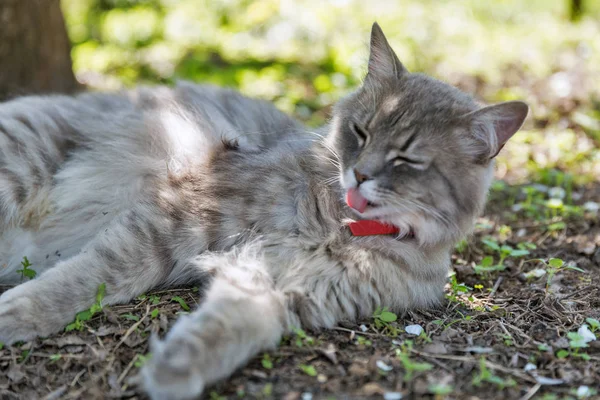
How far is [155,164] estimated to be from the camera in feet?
10.9

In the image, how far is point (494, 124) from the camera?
2.70 m

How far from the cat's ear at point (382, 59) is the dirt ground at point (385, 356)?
46.4 inches

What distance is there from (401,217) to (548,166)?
282 centimetres

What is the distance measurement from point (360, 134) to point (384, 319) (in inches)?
34.3

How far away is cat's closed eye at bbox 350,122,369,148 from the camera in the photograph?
9.29 feet

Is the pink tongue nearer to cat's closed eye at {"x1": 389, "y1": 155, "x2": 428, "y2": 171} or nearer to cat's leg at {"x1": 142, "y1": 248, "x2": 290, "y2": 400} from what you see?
cat's closed eye at {"x1": 389, "y1": 155, "x2": 428, "y2": 171}

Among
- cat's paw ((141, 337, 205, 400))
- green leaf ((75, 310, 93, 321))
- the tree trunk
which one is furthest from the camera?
the tree trunk

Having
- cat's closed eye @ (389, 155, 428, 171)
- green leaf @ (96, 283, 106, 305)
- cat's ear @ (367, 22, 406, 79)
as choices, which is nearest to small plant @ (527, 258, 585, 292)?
cat's closed eye @ (389, 155, 428, 171)

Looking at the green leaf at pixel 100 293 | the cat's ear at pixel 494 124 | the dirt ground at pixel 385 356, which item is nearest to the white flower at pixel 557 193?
the dirt ground at pixel 385 356

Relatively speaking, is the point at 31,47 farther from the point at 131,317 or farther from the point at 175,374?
the point at 175,374

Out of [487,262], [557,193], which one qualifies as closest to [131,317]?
[487,262]

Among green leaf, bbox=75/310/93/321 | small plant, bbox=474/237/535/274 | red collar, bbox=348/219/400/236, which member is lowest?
small plant, bbox=474/237/535/274

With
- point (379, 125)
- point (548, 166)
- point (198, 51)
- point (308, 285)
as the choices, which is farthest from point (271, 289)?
point (198, 51)

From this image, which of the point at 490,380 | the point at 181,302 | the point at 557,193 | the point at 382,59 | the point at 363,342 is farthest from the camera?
the point at 557,193
